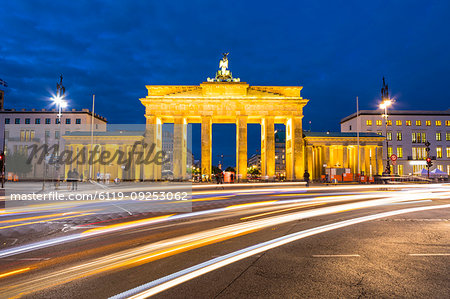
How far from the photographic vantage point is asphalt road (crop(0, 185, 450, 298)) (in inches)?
185

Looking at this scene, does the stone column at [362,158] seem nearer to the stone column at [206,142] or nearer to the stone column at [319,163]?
the stone column at [319,163]

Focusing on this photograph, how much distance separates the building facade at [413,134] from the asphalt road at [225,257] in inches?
2943

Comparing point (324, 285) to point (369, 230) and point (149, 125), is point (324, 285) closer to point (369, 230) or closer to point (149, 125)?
point (369, 230)

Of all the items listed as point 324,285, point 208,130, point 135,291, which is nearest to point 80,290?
point 135,291

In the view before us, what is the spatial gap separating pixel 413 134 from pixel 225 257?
88565mm

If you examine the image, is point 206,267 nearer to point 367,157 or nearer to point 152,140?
point 152,140

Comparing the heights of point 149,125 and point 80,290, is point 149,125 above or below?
above

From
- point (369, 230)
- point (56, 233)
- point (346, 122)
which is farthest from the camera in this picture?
point (346, 122)

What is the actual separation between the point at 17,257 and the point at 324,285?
21.5 feet

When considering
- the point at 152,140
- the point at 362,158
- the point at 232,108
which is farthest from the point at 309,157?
the point at 152,140

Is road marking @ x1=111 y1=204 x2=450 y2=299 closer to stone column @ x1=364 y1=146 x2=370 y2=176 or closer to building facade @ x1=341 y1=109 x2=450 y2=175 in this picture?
stone column @ x1=364 y1=146 x2=370 y2=176

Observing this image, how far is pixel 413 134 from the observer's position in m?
78.5

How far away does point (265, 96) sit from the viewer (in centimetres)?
5581

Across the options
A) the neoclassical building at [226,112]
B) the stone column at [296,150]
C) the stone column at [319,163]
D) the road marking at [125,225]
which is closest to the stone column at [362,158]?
the neoclassical building at [226,112]
